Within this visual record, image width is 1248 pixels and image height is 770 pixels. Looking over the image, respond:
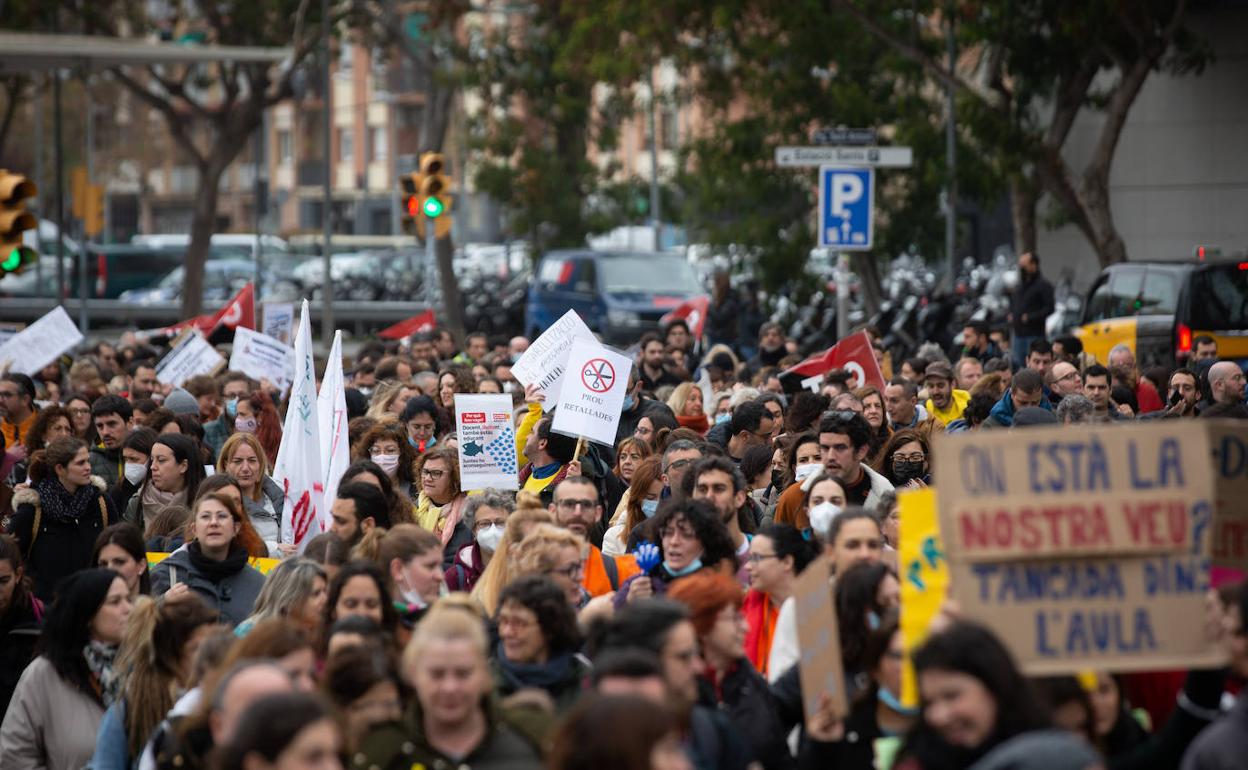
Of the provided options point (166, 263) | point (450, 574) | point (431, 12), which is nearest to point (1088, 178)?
point (431, 12)

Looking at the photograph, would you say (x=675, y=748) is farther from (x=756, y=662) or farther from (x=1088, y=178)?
(x=1088, y=178)

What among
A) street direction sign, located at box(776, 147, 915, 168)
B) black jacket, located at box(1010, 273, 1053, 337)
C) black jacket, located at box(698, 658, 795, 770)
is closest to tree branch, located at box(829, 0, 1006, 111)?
black jacket, located at box(1010, 273, 1053, 337)

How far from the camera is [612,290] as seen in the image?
1212 inches

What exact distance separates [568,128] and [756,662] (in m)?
29.5

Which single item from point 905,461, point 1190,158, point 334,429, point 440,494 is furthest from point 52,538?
point 1190,158

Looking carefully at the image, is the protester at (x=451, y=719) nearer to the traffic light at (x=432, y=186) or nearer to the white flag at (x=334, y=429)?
the white flag at (x=334, y=429)

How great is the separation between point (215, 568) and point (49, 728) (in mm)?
1578

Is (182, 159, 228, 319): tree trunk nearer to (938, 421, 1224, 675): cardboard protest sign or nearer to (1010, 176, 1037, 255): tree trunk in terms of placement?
(1010, 176, 1037, 255): tree trunk

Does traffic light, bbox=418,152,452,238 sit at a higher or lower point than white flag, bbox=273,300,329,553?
higher

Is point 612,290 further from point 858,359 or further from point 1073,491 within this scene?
point 1073,491

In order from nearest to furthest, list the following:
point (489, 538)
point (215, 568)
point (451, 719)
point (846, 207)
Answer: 1. point (451, 719)
2. point (215, 568)
3. point (489, 538)
4. point (846, 207)

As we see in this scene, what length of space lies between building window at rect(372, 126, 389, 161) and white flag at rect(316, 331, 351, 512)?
72.6 meters

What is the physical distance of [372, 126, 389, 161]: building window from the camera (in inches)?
3255

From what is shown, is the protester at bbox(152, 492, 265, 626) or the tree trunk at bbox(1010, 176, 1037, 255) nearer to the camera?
the protester at bbox(152, 492, 265, 626)
